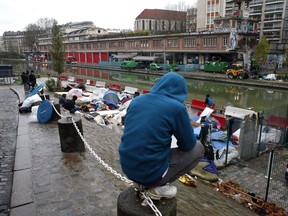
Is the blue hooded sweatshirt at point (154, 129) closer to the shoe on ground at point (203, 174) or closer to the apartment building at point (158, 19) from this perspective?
the shoe on ground at point (203, 174)

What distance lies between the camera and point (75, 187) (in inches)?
179

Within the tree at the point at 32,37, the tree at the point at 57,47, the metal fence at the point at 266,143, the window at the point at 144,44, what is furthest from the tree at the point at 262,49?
the tree at the point at 32,37

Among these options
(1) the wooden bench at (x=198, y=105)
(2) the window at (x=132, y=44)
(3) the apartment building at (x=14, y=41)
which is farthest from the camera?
(3) the apartment building at (x=14, y=41)

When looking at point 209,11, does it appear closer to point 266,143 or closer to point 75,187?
point 266,143

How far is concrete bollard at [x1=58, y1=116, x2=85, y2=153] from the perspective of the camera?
595cm

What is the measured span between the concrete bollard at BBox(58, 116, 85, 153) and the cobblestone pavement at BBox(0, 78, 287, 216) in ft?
0.54

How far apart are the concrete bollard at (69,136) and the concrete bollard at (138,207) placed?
3485mm

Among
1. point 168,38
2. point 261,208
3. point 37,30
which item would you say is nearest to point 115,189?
point 261,208

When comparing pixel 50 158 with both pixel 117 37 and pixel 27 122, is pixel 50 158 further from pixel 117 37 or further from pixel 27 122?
pixel 117 37

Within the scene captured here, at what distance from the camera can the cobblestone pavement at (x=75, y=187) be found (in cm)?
394

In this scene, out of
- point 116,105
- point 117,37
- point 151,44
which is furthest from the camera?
point 117,37

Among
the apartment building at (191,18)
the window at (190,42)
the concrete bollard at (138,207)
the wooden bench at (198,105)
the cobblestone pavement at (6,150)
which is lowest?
the wooden bench at (198,105)

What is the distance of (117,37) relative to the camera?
60312 millimetres

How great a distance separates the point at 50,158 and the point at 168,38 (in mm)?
44154
